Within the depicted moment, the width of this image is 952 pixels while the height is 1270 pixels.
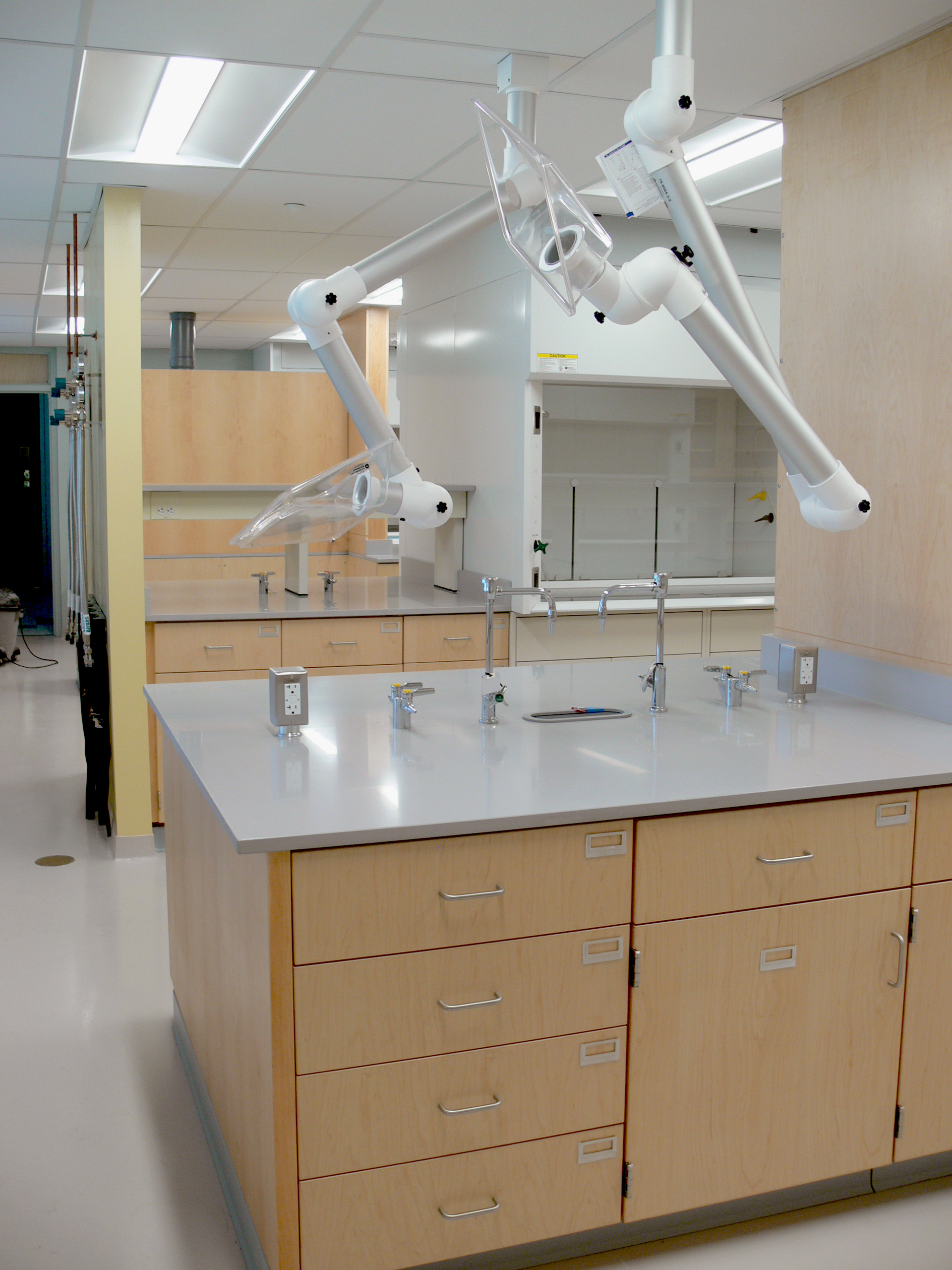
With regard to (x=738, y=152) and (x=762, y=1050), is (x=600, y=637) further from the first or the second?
(x=762, y=1050)

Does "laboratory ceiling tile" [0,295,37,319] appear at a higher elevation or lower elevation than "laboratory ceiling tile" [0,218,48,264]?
higher

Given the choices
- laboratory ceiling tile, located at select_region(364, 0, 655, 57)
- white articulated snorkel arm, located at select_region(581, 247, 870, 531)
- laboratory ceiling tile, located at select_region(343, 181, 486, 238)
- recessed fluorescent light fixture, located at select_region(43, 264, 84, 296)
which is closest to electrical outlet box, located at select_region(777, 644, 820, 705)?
white articulated snorkel arm, located at select_region(581, 247, 870, 531)

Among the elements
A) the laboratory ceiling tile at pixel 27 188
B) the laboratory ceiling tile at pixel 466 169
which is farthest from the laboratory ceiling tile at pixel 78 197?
the laboratory ceiling tile at pixel 466 169

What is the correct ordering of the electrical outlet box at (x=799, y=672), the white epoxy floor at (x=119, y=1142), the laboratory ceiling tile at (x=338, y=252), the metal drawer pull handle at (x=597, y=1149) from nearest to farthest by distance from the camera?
the metal drawer pull handle at (x=597, y=1149) < the white epoxy floor at (x=119, y=1142) < the electrical outlet box at (x=799, y=672) < the laboratory ceiling tile at (x=338, y=252)

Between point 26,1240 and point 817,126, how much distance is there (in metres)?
3.31

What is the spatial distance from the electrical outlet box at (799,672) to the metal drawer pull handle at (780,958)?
93 centimetres

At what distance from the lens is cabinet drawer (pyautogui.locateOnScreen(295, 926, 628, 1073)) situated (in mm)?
1878

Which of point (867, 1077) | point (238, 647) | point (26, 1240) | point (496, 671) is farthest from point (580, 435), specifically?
point (26, 1240)

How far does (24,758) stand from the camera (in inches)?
238

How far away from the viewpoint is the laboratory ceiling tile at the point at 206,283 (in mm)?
6195

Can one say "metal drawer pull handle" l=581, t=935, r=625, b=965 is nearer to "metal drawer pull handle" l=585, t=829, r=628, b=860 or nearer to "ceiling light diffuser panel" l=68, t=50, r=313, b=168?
"metal drawer pull handle" l=585, t=829, r=628, b=860

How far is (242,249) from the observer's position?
5527 millimetres

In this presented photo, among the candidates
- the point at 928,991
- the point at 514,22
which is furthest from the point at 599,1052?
the point at 514,22

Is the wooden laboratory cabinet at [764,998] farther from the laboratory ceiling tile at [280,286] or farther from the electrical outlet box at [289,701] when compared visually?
the laboratory ceiling tile at [280,286]
